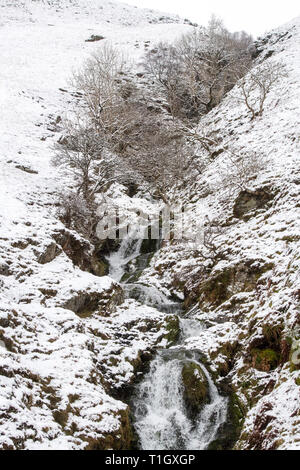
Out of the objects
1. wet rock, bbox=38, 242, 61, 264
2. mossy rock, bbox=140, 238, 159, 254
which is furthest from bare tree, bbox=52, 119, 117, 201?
wet rock, bbox=38, 242, 61, 264

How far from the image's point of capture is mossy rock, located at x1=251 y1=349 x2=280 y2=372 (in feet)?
32.6

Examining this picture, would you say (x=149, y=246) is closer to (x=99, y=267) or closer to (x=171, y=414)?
(x=99, y=267)

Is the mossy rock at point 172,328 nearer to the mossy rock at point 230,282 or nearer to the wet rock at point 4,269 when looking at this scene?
the mossy rock at point 230,282

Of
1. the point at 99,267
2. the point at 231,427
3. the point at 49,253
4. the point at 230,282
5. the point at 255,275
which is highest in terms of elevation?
the point at 49,253

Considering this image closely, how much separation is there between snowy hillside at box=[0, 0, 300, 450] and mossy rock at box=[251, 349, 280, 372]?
0.03 meters

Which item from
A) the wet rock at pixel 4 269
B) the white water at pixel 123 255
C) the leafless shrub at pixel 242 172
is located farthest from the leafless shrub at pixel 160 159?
the wet rock at pixel 4 269

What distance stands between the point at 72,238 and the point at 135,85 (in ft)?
86.2

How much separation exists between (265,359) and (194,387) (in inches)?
80.8

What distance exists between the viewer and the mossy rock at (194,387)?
10.2 metres

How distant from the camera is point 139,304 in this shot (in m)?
14.4

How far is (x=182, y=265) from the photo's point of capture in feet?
55.1

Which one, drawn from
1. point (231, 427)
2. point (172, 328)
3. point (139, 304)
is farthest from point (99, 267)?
point (231, 427)

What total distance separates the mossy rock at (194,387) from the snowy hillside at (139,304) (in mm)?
544

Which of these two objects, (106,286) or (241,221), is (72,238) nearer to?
(106,286)
